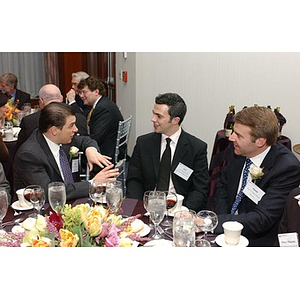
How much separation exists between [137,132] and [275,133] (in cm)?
369

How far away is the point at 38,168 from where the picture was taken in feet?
8.72

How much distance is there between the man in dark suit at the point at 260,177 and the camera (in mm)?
2471

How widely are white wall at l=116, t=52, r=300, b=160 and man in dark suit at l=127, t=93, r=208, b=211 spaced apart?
2210mm

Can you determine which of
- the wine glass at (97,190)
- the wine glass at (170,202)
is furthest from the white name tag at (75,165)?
the wine glass at (170,202)

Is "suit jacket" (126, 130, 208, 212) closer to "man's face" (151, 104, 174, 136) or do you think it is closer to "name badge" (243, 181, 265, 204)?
"man's face" (151, 104, 174, 136)

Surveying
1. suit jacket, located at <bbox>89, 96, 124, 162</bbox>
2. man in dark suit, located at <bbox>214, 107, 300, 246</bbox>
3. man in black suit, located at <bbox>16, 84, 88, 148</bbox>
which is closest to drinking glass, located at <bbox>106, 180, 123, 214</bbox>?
man in dark suit, located at <bbox>214, 107, 300, 246</bbox>

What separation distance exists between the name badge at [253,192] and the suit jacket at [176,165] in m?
0.60

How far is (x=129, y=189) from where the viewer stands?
3.20 metres

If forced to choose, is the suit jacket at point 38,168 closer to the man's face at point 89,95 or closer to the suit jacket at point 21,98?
the man's face at point 89,95

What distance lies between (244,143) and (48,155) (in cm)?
131

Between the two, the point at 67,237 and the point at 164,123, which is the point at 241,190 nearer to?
the point at 164,123

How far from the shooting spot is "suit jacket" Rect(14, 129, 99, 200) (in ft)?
8.30

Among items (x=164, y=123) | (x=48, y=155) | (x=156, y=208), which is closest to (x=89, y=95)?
(x=164, y=123)
